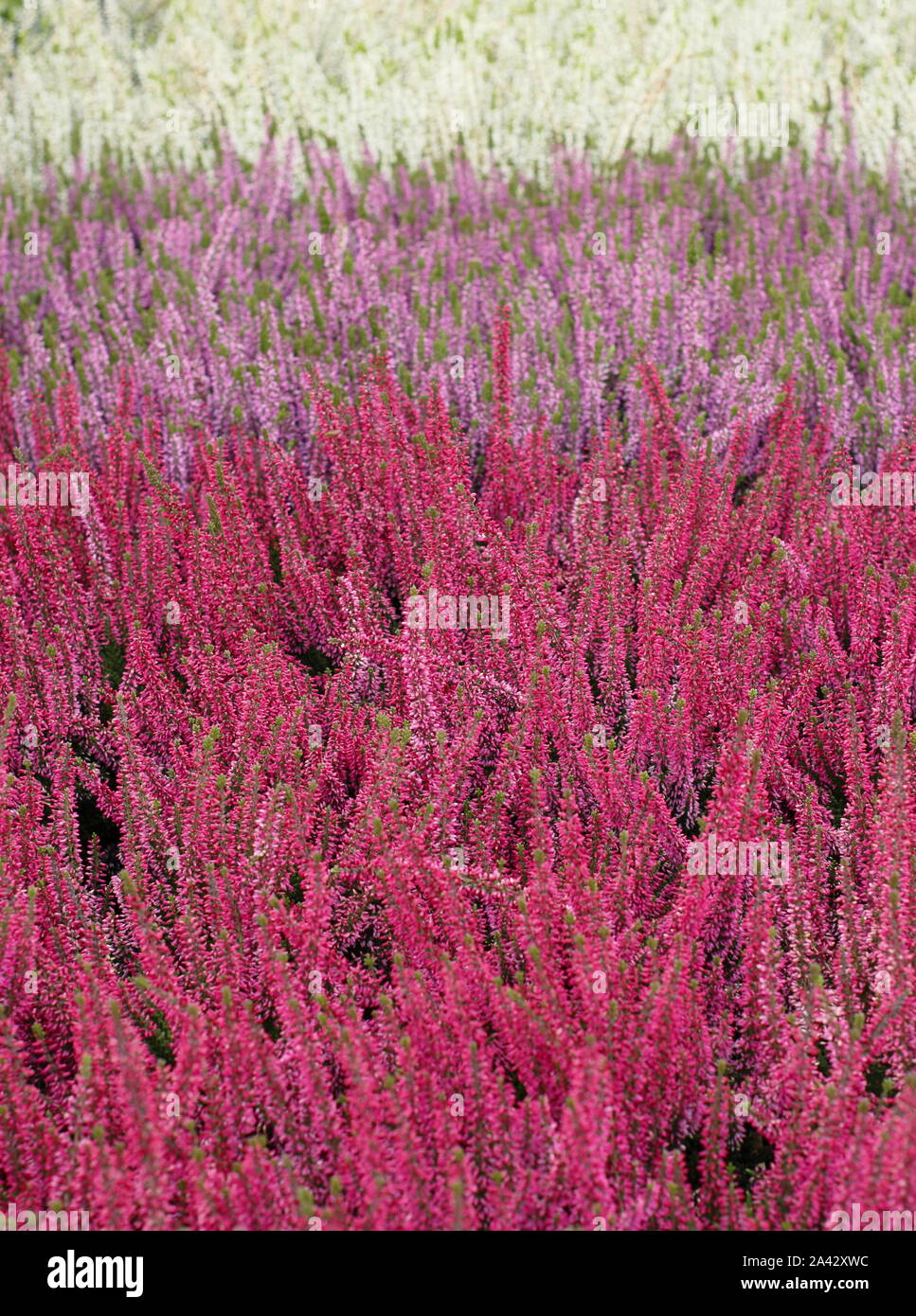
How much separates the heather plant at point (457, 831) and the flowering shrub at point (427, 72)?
13.8ft

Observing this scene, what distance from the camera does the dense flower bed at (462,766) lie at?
174 centimetres

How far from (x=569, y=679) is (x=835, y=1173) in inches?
49.3

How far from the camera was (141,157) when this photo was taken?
24.4 ft

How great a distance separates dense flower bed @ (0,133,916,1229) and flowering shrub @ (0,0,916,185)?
314cm

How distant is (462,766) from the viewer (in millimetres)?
2334

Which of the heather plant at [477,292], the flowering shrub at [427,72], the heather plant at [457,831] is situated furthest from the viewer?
the flowering shrub at [427,72]

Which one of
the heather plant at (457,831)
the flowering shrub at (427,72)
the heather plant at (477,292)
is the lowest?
the heather plant at (457,831)

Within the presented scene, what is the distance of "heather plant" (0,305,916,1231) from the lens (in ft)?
5.65

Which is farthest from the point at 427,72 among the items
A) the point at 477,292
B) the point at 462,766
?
the point at 462,766

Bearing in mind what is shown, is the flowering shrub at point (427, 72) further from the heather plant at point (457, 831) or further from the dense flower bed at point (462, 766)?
the heather plant at point (457, 831)

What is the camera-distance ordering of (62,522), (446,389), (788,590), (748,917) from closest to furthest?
1. (748,917)
2. (788,590)
3. (62,522)
4. (446,389)

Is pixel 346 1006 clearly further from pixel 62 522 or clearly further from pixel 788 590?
pixel 62 522

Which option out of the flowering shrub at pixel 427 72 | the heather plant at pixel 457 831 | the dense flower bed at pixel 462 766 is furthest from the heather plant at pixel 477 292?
the flowering shrub at pixel 427 72
